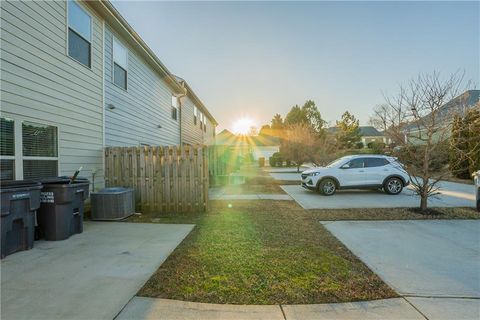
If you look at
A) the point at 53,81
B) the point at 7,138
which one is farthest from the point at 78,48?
the point at 7,138

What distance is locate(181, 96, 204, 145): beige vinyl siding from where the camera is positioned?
55.5ft

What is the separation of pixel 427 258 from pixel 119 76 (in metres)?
9.69

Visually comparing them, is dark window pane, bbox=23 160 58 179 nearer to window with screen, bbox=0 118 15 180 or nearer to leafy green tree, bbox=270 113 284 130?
window with screen, bbox=0 118 15 180

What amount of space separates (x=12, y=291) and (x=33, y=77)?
424 cm

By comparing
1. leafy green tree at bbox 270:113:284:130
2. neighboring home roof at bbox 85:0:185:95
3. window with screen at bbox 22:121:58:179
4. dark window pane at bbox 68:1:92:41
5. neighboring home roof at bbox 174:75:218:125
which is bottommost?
window with screen at bbox 22:121:58:179

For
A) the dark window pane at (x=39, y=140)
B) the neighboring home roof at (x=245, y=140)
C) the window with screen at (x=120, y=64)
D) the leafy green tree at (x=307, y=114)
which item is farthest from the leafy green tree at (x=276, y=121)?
the dark window pane at (x=39, y=140)

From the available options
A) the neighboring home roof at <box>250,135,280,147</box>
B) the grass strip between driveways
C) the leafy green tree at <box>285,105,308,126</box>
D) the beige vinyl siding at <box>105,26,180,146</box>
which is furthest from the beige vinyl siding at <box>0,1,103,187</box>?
the neighboring home roof at <box>250,135,280,147</box>

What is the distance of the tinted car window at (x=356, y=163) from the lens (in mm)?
10664

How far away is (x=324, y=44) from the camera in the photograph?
39.1ft

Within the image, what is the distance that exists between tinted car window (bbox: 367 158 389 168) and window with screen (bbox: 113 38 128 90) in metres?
9.96

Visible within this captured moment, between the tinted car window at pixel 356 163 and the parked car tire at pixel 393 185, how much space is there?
1.19m

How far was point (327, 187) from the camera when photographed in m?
10.5

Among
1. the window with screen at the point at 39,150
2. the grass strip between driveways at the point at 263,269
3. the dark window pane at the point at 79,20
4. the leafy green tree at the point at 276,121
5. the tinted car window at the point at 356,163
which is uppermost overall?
the leafy green tree at the point at 276,121

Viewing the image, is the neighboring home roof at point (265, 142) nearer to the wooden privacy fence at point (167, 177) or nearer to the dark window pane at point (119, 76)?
the dark window pane at point (119, 76)
